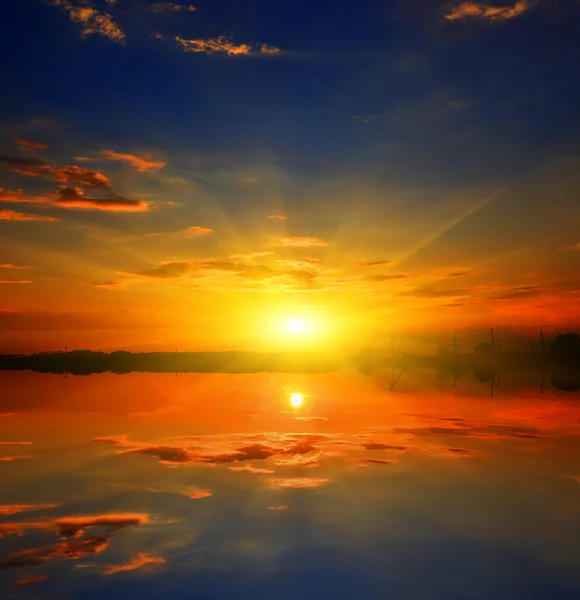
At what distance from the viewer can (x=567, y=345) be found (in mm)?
165375

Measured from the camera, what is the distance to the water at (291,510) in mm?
12062

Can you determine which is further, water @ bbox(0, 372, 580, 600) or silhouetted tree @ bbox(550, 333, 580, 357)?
silhouetted tree @ bbox(550, 333, 580, 357)

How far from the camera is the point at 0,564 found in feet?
41.5

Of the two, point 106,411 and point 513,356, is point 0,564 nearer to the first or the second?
point 106,411

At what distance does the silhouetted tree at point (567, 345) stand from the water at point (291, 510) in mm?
146512

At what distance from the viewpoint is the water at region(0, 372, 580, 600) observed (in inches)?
475

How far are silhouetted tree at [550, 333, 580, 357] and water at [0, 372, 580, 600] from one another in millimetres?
146512

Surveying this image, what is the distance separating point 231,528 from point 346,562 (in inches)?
142

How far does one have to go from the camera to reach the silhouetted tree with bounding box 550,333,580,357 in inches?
6417

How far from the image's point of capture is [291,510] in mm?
16641

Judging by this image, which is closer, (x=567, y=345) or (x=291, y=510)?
(x=291, y=510)

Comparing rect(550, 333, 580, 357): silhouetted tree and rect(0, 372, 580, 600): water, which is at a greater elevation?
rect(550, 333, 580, 357): silhouetted tree

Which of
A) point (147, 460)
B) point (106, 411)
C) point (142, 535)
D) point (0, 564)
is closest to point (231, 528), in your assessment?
point (142, 535)

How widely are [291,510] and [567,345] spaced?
170m
